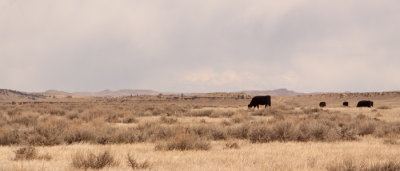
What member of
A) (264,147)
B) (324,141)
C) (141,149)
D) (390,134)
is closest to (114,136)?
(141,149)

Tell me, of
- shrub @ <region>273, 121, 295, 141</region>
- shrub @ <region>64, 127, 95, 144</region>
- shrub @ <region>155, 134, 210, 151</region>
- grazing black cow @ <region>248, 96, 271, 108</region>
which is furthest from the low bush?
grazing black cow @ <region>248, 96, 271, 108</region>

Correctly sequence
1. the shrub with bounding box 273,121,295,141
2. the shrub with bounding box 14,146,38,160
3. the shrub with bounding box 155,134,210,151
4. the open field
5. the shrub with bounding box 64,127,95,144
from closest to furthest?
the open field, the shrub with bounding box 14,146,38,160, the shrub with bounding box 155,134,210,151, the shrub with bounding box 64,127,95,144, the shrub with bounding box 273,121,295,141

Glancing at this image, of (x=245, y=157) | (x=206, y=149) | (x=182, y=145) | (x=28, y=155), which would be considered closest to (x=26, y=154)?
(x=28, y=155)

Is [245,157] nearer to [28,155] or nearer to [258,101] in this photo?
[28,155]

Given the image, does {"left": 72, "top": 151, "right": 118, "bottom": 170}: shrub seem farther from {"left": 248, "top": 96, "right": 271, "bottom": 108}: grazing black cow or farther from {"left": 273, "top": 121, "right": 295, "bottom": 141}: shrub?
{"left": 248, "top": 96, "right": 271, "bottom": 108}: grazing black cow

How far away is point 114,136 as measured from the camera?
34.9ft

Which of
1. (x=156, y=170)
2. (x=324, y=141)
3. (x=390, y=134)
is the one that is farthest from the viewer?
(x=390, y=134)

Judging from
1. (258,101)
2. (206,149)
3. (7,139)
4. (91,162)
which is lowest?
(206,149)

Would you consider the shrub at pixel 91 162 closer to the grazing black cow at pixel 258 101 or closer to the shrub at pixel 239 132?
the shrub at pixel 239 132

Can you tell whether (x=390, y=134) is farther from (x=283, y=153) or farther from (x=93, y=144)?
(x=93, y=144)

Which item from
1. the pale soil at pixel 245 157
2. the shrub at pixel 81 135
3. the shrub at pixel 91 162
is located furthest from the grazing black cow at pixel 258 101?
the shrub at pixel 91 162

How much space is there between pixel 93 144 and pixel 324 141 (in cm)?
694

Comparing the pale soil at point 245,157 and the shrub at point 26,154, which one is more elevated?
the shrub at point 26,154

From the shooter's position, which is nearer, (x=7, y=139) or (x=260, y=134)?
(x=7, y=139)
